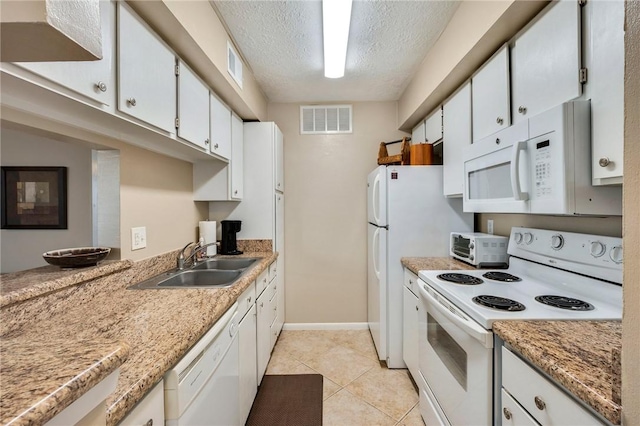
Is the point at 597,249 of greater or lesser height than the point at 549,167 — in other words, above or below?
below

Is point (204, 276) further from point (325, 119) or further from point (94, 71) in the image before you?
point (325, 119)

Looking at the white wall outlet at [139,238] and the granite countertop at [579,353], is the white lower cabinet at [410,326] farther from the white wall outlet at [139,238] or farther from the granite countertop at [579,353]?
the white wall outlet at [139,238]

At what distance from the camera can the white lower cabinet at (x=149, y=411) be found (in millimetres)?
714

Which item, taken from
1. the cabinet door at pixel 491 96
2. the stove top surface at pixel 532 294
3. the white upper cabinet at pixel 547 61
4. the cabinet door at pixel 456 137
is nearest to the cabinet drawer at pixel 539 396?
the stove top surface at pixel 532 294

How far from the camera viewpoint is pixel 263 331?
2.18m

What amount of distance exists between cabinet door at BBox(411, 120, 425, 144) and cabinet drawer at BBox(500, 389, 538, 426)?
Result: 2.27 meters

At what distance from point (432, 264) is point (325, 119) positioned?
6.41ft

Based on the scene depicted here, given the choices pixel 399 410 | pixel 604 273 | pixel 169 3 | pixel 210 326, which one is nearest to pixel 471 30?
pixel 604 273

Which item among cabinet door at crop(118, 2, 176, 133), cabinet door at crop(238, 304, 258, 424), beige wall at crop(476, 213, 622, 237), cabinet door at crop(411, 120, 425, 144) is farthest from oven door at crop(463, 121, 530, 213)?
cabinet door at crop(118, 2, 176, 133)

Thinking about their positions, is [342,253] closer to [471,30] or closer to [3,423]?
[471,30]

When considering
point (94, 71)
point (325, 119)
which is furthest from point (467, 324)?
point (325, 119)

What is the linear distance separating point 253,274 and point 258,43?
1.65m

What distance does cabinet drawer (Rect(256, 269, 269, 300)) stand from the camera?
2037 millimetres

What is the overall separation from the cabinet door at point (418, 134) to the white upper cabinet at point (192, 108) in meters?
1.99
